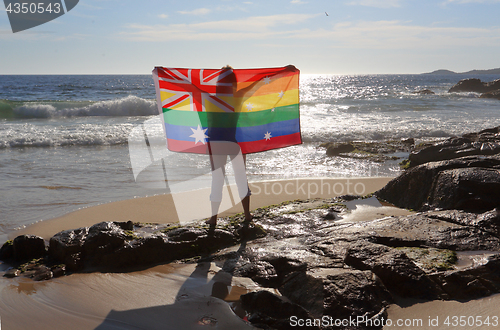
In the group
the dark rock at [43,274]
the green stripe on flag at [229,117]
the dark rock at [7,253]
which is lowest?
the dark rock at [43,274]

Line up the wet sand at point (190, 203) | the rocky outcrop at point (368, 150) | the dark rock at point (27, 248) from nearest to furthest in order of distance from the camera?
the dark rock at point (27, 248) → the wet sand at point (190, 203) → the rocky outcrop at point (368, 150)

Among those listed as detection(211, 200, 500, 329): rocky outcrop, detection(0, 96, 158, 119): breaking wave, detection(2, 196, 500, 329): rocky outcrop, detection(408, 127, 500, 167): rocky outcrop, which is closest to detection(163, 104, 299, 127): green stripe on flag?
detection(2, 196, 500, 329): rocky outcrop

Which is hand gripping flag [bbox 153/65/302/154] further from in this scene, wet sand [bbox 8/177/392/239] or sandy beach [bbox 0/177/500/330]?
sandy beach [bbox 0/177/500/330]

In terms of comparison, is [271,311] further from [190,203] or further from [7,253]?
[190,203]

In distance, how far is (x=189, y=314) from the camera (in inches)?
110

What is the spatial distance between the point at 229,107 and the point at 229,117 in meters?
0.16

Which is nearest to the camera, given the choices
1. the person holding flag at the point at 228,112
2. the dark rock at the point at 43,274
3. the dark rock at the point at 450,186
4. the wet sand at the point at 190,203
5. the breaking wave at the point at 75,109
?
the dark rock at the point at 43,274

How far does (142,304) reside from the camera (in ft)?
9.77

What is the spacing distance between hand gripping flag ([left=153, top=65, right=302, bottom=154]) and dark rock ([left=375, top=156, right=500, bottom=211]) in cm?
181

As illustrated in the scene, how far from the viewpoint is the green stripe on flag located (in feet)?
15.3

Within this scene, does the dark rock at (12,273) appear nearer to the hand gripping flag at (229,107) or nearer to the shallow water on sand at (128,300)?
the shallow water on sand at (128,300)

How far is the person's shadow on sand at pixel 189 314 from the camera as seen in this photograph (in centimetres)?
266

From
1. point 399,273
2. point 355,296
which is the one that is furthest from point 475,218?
point 355,296

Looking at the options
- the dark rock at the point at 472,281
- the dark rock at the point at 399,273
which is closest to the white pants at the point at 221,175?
the dark rock at the point at 399,273
